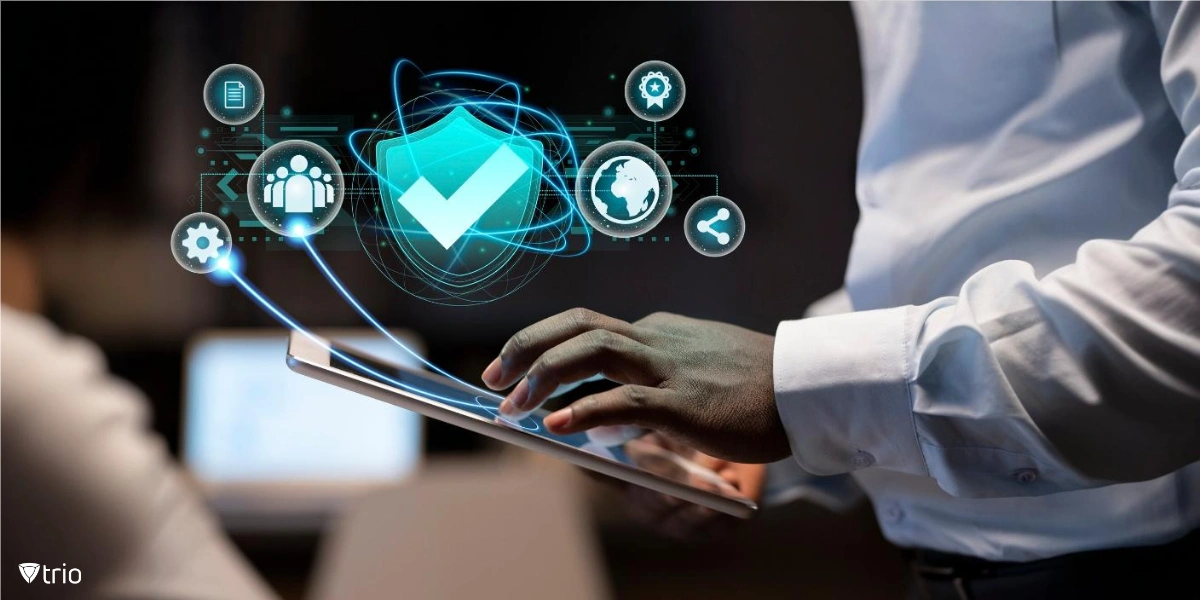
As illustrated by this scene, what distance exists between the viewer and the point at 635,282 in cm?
58

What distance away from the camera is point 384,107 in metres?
0.56

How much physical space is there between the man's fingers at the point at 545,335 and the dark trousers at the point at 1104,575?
30cm

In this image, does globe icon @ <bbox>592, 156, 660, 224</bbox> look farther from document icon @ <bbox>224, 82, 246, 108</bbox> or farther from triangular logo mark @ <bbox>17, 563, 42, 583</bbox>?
triangular logo mark @ <bbox>17, 563, 42, 583</bbox>

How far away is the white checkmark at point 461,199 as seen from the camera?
517 mm

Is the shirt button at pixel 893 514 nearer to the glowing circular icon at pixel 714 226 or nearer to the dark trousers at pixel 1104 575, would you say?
the dark trousers at pixel 1104 575

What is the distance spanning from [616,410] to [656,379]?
0.09 ft

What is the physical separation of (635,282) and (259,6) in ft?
1.12

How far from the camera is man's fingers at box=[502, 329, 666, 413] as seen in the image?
412 millimetres

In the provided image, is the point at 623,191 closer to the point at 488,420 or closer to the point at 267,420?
the point at 488,420

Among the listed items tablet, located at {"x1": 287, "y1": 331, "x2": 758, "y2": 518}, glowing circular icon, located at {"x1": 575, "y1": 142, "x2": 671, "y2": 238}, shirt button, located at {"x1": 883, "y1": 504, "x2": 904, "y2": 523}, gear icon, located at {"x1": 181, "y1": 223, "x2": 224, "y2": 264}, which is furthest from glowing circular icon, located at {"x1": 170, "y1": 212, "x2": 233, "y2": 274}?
shirt button, located at {"x1": 883, "y1": 504, "x2": 904, "y2": 523}

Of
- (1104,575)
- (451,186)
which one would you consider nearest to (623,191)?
(451,186)

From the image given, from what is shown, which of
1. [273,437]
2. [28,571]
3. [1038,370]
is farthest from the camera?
[273,437]

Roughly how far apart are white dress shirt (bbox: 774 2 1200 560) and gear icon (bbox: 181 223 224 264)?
1.19ft

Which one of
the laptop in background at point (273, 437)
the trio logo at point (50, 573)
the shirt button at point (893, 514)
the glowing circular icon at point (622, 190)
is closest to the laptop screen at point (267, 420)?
the laptop in background at point (273, 437)
